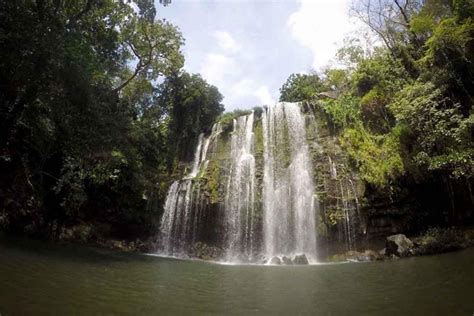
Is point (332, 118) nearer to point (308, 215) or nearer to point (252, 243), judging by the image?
point (308, 215)

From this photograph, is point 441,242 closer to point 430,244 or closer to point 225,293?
point 430,244

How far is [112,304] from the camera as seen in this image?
4293 millimetres

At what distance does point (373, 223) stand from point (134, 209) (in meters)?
11.9

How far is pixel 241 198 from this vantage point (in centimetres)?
1702

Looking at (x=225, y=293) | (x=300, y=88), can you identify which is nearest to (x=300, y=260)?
(x=225, y=293)

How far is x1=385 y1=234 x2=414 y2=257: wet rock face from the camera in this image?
11.4 metres

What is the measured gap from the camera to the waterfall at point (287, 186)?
50.0ft

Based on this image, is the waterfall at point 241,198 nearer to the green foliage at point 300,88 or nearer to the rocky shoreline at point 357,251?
the rocky shoreline at point 357,251

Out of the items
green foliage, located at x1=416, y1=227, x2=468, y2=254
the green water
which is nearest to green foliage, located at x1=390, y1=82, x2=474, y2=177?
green foliage, located at x1=416, y1=227, x2=468, y2=254

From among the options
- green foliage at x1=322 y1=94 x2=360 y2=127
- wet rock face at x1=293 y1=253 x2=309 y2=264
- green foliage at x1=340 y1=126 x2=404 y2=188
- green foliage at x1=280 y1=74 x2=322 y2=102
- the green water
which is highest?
green foliage at x1=280 y1=74 x2=322 y2=102

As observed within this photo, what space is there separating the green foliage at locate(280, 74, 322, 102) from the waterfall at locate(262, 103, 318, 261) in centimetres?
550

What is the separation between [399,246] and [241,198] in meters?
7.69

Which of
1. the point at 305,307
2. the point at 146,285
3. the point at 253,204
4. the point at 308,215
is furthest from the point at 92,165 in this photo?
A: the point at 305,307

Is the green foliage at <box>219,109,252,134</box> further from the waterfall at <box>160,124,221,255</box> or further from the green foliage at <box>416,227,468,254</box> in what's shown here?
the green foliage at <box>416,227,468,254</box>
